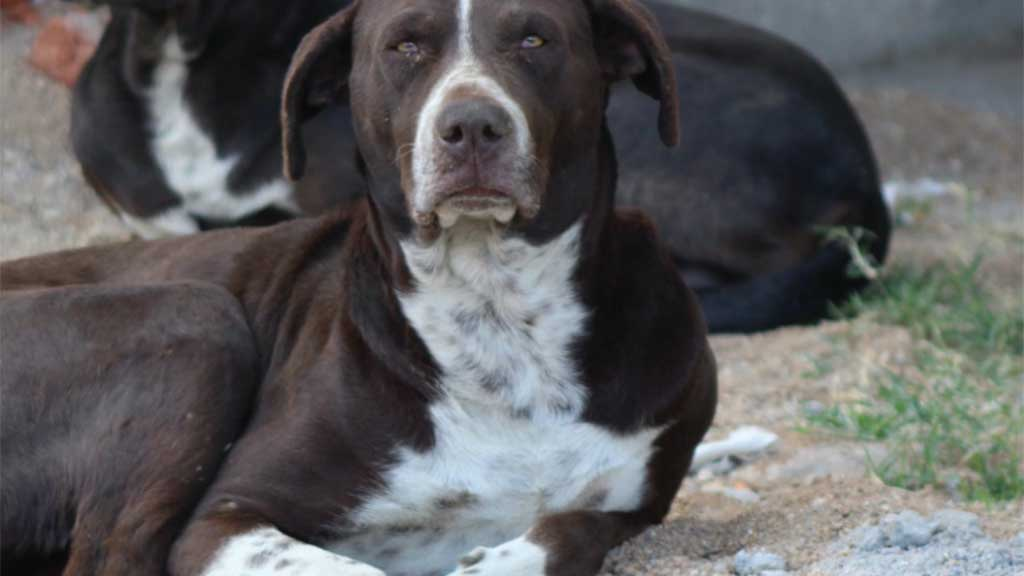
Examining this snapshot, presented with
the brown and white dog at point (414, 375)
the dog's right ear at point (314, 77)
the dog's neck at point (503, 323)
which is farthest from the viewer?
the dog's right ear at point (314, 77)

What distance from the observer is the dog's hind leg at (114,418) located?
12.5 ft

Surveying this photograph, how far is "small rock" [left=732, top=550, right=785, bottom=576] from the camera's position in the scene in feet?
12.1

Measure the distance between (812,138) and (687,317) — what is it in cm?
270

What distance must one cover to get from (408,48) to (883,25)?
565 cm

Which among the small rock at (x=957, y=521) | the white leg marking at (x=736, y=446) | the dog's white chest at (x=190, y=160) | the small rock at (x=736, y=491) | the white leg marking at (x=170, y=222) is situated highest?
the small rock at (x=957, y=521)

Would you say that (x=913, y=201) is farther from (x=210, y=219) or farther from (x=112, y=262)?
(x=112, y=262)

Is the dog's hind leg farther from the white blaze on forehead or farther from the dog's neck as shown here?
the white blaze on forehead

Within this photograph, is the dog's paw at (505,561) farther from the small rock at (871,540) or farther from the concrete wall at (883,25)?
the concrete wall at (883,25)

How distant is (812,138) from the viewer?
6582mm

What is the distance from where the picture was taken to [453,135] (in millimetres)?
3529

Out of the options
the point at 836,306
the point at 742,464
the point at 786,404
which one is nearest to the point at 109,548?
the point at 742,464

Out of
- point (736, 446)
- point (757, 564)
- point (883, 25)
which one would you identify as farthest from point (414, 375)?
point (883, 25)

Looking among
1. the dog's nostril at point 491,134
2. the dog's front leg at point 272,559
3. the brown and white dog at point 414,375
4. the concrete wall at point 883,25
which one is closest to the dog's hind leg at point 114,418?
the brown and white dog at point 414,375

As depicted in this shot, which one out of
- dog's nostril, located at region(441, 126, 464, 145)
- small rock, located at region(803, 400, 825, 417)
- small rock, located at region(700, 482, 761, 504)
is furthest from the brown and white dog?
small rock, located at region(803, 400, 825, 417)
